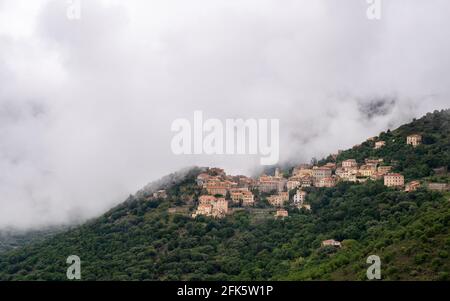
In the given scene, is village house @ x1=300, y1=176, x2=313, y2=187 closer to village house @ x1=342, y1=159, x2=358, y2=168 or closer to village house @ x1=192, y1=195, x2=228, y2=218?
village house @ x1=342, y1=159, x2=358, y2=168

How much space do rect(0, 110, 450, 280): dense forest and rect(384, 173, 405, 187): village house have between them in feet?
2.64

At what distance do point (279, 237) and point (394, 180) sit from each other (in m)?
10.5

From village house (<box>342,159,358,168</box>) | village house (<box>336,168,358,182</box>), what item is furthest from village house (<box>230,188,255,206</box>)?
village house (<box>342,159,358,168</box>)

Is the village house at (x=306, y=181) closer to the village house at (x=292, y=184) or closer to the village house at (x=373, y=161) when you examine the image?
the village house at (x=292, y=184)

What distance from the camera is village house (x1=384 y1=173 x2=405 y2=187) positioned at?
60.7m

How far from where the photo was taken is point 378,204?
186ft

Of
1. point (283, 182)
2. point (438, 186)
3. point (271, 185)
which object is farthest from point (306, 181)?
point (438, 186)

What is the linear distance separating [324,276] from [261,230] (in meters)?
15.6

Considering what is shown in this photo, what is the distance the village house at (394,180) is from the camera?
6069 cm

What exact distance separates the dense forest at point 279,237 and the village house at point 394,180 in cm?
80

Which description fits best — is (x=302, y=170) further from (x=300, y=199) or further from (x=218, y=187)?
(x=218, y=187)

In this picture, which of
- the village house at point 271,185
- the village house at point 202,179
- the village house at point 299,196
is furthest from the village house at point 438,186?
the village house at point 202,179

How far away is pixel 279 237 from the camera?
189ft
